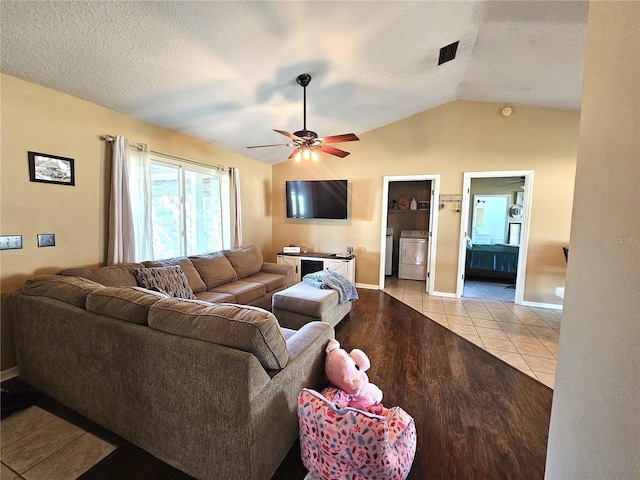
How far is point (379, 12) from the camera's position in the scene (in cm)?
219

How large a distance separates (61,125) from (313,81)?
2.46 metres

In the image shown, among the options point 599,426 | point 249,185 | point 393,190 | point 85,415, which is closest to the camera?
point 599,426

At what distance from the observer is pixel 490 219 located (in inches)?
273

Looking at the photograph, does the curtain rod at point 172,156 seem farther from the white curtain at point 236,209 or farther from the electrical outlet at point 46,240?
the electrical outlet at point 46,240

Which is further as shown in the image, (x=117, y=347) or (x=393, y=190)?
(x=393, y=190)

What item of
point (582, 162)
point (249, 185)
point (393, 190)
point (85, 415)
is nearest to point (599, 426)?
point (582, 162)

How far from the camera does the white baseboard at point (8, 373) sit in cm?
216

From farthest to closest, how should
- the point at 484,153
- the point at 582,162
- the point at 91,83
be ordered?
the point at 484,153 < the point at 91,83 < the point at 582,162

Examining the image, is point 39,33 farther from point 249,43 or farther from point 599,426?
point 599,426

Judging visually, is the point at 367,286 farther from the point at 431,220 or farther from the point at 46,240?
the point at 46,240

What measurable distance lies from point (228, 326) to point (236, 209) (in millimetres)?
3549

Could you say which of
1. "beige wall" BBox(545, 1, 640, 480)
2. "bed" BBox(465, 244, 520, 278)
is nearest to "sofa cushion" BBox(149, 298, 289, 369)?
"beige wall" BBox(545, 1, 640, 480)

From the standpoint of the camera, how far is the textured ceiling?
1.90 m

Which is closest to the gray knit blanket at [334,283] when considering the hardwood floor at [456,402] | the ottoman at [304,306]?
the ottoman at [304,306]
